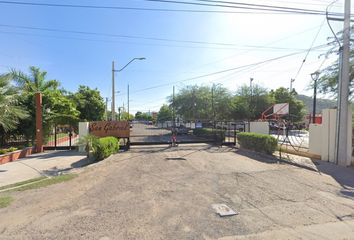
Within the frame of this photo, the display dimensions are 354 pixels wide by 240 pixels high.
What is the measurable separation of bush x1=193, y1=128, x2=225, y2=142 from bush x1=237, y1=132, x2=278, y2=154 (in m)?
3.07

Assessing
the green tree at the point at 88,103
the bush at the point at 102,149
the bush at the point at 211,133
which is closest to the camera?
the bush at the point at 102,149

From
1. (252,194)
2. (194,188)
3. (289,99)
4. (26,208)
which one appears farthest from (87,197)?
(289,99)

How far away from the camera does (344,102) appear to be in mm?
10586

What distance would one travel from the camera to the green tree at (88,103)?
3027cm

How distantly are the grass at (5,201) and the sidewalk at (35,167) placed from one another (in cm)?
161

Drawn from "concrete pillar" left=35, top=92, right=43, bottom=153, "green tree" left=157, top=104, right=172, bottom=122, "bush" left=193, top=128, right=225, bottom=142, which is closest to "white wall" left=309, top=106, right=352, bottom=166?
"bush" left=193, top=128, right=225, bottom=142

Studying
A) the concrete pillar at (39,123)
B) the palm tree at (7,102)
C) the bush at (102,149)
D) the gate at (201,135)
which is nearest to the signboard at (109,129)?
the gate at (201,135)

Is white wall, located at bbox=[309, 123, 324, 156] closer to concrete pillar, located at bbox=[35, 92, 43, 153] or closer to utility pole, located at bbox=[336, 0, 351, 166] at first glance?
utility pole, located at bbox=[336, 0, 351, 166]

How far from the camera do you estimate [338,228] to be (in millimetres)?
4531

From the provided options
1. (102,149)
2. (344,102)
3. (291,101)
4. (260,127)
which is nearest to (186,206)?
(102,149)

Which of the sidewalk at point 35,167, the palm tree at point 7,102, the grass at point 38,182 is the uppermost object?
the palm tree at point 7,102

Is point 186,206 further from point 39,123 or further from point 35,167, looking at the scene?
point 39,123

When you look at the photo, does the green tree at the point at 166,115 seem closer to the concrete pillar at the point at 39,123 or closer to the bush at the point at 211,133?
the bush at the point at 211,133

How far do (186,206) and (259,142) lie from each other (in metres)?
9.04
